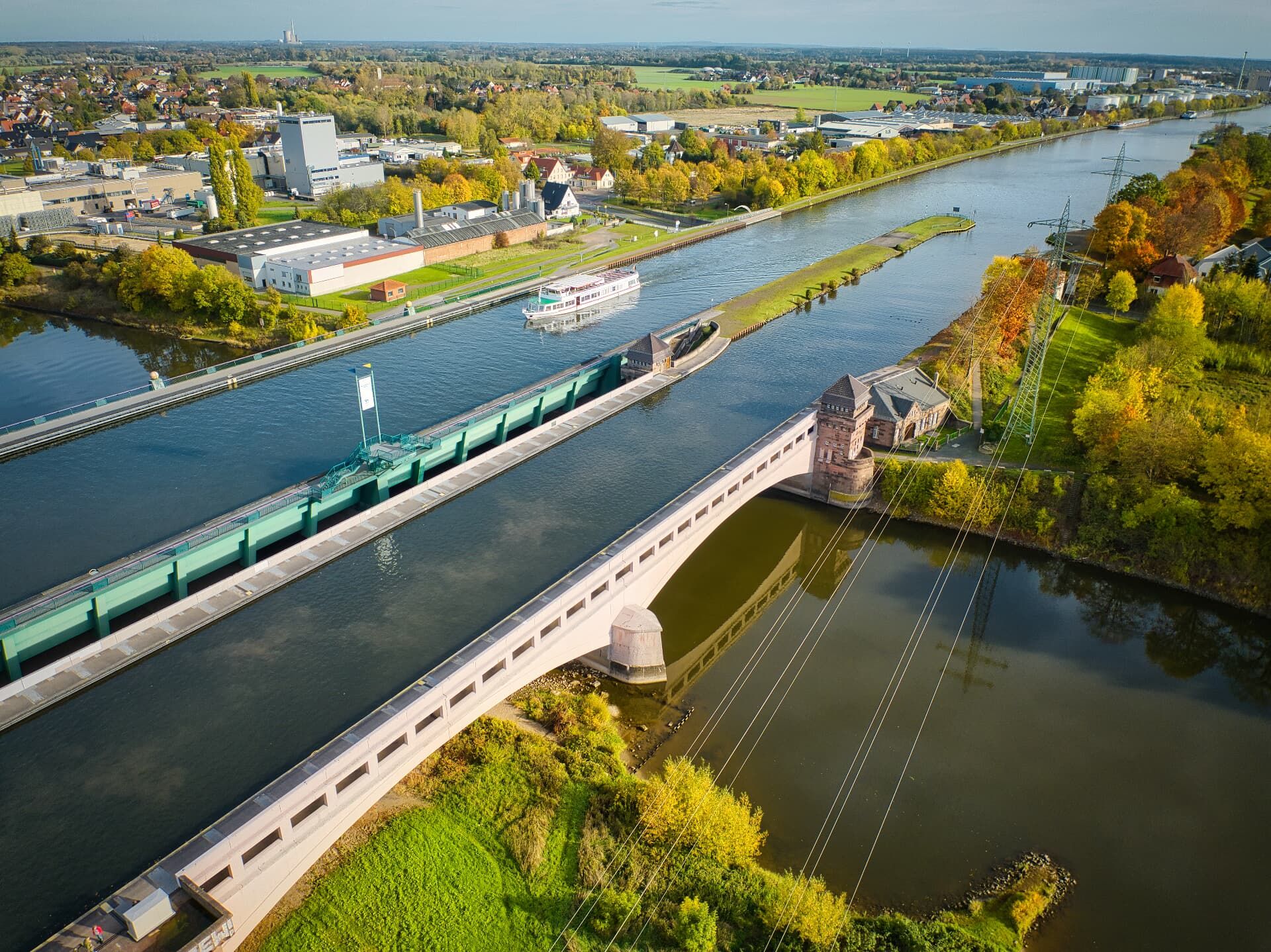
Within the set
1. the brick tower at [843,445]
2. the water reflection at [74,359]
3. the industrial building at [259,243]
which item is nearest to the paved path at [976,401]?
the brick tower at [843,445]

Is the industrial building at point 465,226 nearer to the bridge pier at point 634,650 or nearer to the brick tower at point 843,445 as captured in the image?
the brick tower at point 843,445

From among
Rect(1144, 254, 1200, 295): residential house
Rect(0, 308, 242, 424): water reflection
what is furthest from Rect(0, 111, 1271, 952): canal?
Rect(1144, 254, 1200, 295): residential house

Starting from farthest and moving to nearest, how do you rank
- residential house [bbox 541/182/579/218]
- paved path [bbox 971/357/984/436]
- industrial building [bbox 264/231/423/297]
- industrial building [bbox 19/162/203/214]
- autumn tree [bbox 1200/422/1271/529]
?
residential house [bbox 541/182/579/218]
industrial building [bbox 19/162/203/214]
industrial building [bbox 264/231/423/297]
paved path [bbox 971/357/984/436]
autumn tree [bbox 1200/422/1271/529]

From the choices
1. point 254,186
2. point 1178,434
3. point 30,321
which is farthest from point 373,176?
point 1178,434

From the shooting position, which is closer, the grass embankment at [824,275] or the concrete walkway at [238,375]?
the concrete walkway at [238,375]

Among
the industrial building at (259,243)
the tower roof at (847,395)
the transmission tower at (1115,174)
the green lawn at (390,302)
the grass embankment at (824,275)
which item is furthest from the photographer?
the industrial building at (259,243)

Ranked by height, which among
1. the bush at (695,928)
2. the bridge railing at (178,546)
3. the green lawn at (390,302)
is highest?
the bridge railing at (178,546)

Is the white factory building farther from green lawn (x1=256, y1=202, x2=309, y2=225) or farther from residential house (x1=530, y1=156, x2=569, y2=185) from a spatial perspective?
residential house (x1=530, y1=156, x2=569, y2=185)
